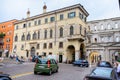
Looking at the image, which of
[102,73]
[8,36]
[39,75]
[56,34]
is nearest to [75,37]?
[56,34]

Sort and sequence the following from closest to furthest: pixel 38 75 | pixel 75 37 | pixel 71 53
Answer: pixel 38 75 < pixel 75 37 < pixel 71 53

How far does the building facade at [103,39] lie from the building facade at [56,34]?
11.4 feet

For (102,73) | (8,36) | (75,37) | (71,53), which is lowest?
(102,73)

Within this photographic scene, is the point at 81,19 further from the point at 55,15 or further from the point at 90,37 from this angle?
the point at 90,37

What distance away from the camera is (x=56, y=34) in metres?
42.6

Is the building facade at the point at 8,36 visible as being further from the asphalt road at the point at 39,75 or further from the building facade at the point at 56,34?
the asphalt road at the point at 39,75

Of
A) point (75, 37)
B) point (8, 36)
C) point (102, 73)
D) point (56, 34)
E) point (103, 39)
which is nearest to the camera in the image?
point (102, 73)

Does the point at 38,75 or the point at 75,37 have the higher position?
the point at 75,37

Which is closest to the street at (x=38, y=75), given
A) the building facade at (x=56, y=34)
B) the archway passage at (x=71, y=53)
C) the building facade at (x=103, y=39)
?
the building facade at (x=56, y=34)

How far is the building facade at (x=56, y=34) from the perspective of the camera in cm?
3912

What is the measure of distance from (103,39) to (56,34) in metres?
19.6

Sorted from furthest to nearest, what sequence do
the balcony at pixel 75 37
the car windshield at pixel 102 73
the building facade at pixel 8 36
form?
the building facade at pixel 8 36, the balcony at pixel 75 37, the car windshield at pixel 102 73

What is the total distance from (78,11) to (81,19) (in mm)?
2845

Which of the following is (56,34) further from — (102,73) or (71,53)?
(102,73)
